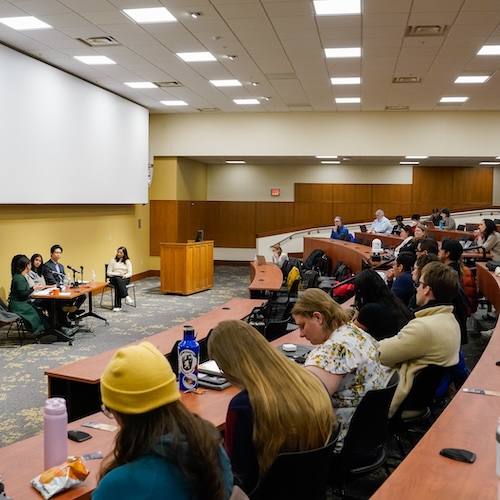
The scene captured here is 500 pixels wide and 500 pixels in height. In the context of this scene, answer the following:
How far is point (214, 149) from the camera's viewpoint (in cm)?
1480

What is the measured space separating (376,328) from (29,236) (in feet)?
24.2

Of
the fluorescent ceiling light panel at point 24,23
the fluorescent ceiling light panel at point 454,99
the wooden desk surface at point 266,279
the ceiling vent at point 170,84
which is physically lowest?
the wooden desk surface at point 266,279

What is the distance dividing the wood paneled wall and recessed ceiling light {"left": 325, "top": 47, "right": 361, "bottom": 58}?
9627 millimetres

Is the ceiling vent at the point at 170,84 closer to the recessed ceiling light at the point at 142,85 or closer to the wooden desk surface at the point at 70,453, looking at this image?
the recessed ceiling light at the point at 142,85

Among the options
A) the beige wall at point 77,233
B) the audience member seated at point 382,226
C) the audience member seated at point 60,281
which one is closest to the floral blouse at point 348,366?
the audience member seated at point 60,281

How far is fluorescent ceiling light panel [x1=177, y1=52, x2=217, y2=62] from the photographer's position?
9148 mm

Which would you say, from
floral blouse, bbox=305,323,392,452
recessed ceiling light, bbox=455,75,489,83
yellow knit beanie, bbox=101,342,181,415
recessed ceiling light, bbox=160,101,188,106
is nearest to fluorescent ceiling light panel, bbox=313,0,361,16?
recessed ceiling light, bbox=455,75,489,83

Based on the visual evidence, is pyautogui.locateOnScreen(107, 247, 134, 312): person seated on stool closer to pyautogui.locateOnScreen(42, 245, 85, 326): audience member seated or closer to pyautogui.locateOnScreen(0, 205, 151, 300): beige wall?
pyautogui.locateOnScreen(0, 205, 151, 300): beige wall

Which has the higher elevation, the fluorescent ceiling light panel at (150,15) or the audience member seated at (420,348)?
the fluorescent ceiling light panel at (150,15)

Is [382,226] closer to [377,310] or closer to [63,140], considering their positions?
[63,140]

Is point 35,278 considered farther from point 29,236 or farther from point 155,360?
point 155,360

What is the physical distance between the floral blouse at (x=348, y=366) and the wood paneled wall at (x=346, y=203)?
50.4 feet

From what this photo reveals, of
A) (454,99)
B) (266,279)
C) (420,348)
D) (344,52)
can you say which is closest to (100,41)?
(344,52)

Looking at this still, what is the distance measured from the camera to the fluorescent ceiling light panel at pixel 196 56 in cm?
915
